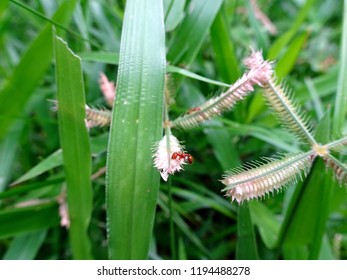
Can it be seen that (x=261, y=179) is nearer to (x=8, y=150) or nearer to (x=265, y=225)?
(x=265, y=225)

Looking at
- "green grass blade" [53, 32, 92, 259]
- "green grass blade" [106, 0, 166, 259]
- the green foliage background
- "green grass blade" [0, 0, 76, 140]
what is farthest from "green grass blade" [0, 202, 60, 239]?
"green grass blade" [106, 0, 166, 259]

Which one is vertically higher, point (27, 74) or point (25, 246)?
point (27, 74)

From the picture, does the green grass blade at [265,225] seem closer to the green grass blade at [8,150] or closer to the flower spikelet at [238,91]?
the flower spikelet at [238,91]

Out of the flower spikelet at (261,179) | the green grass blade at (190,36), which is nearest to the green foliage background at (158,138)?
the green grass blade at (190,36)

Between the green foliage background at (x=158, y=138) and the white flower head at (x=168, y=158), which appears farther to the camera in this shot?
the green foliage background at (x=158, y=138)

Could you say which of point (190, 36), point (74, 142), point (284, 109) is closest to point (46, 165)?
point (74, 142)
